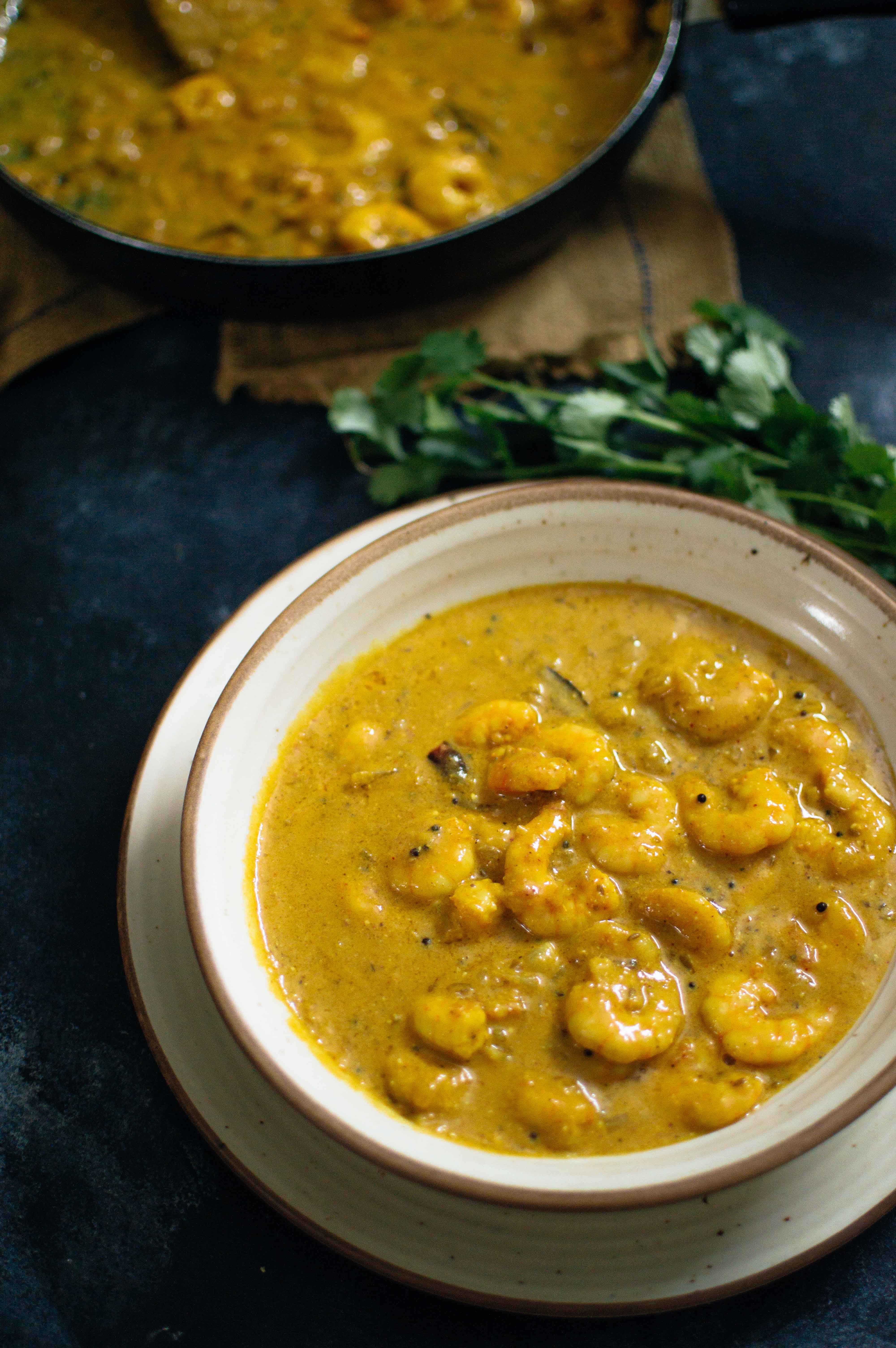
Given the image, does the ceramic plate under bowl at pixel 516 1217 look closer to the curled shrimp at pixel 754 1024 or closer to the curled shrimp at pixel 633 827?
the curled shrimp at pixel 754 1024

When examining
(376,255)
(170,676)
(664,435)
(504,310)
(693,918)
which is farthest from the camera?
(504,310)

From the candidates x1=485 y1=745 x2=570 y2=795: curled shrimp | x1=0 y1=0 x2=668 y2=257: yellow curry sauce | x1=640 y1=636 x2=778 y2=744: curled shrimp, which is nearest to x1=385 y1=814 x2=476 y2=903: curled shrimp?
x1=485 y1=745 x2=570 y2=795: curled shrimp

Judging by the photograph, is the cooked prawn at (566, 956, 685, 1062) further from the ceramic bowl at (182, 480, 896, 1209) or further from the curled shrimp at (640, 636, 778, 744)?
the curled shrimp at (640, 636, 778, 744)

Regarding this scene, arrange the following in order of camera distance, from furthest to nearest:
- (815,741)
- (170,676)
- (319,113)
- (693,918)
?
(319,113) → (170,676) → (815,741) → (693,918)

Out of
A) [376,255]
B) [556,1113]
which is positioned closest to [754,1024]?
[556,1113]

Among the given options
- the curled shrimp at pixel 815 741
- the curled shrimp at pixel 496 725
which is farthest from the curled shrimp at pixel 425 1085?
the curled shrimp at pixel 815 741

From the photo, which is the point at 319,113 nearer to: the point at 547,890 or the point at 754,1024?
the point at 547,890

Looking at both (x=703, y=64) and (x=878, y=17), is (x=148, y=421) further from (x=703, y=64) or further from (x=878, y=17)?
(x=878, y=17)
